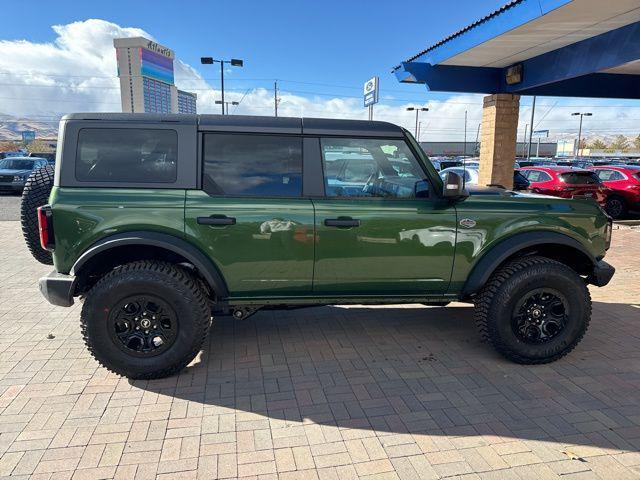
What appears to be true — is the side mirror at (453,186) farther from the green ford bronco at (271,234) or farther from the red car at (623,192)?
the red car at (623,192)

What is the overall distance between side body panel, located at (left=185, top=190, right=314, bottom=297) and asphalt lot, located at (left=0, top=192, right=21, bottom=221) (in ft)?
35.7

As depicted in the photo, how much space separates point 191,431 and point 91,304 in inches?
48.2

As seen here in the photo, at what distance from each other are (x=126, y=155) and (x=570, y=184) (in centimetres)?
1235

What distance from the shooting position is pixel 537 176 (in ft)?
44.1

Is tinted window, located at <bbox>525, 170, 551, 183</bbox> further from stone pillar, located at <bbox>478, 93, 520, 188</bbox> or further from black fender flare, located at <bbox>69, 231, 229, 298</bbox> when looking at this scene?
black fender flare, located at <bbox>69, 231, 229, 298</bbox>

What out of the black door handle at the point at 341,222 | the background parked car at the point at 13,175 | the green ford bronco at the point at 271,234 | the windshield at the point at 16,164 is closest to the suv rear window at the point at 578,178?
the green ford bronco at the point at 271,234

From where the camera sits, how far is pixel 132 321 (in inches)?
135

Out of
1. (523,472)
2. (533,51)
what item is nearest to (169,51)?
(533,51)

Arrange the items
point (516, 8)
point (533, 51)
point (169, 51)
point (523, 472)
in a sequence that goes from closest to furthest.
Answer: point (523, 472) → point (516, 8) → point (533, 51) → point (169, 51)

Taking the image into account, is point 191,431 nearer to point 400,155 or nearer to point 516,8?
point 400,155

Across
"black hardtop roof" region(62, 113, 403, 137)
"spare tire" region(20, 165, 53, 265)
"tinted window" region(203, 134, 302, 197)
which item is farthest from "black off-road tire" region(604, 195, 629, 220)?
"spare tire" region(20, 165, 53, 265)

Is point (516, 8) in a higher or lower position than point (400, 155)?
higher

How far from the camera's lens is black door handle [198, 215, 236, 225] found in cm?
336

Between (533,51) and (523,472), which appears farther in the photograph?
(533,51)
